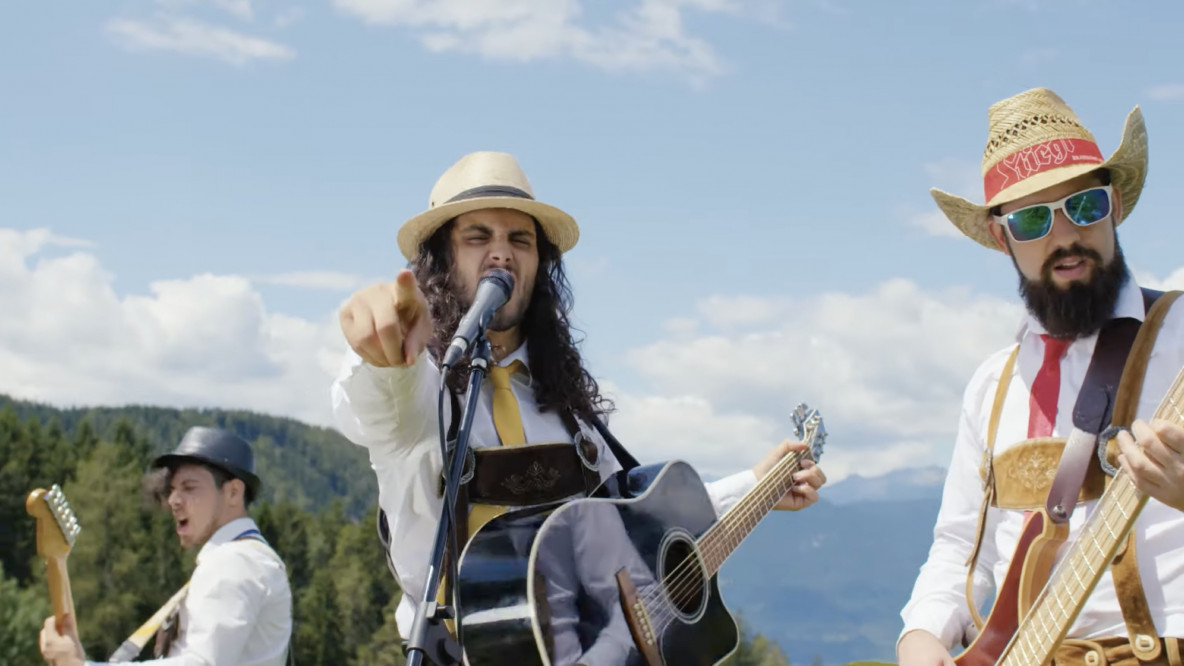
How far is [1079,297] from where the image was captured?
383 cm

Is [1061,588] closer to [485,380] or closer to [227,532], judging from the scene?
[485,380]

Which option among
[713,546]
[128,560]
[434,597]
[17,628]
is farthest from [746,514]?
[128,560]

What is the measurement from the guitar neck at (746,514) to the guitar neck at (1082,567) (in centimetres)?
125

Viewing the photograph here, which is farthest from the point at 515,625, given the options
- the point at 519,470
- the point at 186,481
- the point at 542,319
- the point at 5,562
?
the point at 5,562

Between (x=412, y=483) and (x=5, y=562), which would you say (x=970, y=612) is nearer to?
(x=412, y=483)

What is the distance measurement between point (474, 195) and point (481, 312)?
3.97ft

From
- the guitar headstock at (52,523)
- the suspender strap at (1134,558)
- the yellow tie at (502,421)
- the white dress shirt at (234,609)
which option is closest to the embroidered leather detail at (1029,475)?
the suspender strap at (1134,558)

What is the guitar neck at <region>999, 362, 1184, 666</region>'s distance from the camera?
3.27m

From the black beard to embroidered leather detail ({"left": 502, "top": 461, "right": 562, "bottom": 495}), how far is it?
166cm

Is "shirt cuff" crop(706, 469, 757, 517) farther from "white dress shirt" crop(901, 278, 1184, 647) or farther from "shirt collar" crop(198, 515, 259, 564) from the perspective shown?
"shirt collar" crop(198, 515, 259, 564)

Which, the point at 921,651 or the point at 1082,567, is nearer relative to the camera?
the point at 1082,567

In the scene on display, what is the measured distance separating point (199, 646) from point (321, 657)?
195 feet

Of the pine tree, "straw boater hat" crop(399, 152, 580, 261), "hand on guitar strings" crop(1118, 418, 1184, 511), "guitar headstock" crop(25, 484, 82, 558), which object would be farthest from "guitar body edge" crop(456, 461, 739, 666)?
the pine tree

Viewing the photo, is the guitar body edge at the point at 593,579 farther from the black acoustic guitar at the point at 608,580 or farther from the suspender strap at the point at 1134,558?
the suspender strap at the point at 1134,558
